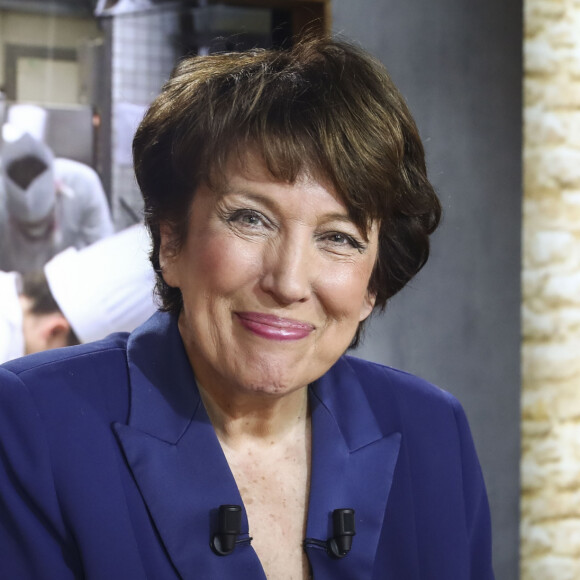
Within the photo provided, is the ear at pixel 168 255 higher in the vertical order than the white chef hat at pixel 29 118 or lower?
lower

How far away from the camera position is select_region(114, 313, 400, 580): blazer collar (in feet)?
4.80

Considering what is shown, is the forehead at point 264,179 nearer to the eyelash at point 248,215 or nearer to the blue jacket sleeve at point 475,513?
the eyelash at point 248,215

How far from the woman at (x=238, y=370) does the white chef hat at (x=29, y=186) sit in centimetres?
43

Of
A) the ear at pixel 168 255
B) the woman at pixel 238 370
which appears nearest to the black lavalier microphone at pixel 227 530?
the woman at pixel 238 370

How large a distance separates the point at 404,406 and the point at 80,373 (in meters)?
0.66

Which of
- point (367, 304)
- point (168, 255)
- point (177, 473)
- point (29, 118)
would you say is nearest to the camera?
point (177, 473)

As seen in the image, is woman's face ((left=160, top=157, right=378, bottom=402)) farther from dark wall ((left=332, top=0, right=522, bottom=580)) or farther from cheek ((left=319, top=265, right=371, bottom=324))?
dark wall ((left=332, top=0, right=522, bottom=580))

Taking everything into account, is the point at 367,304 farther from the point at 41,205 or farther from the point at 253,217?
the point at 41,205

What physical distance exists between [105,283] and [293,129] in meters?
0.86

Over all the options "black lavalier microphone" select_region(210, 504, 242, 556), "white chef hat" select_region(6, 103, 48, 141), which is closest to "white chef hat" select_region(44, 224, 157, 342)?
"white chef hat" select_region(6, 103, 48, 141)

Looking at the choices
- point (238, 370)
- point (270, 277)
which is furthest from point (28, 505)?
point (270, 277)

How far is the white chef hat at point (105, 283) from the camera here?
6.81ft

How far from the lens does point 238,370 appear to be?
1.51 m

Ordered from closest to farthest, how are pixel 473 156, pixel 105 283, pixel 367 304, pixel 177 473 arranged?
pixel 177 473, pixel 367 304, pixel 105 283, pixel 473 156
